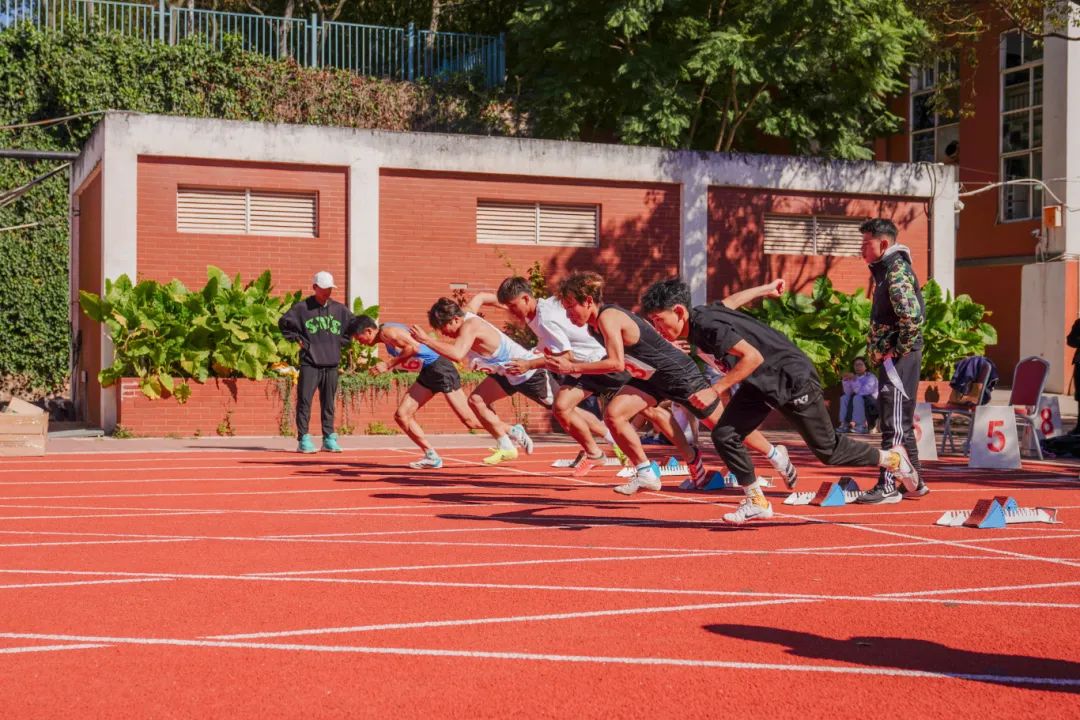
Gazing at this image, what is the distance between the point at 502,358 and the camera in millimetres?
13648

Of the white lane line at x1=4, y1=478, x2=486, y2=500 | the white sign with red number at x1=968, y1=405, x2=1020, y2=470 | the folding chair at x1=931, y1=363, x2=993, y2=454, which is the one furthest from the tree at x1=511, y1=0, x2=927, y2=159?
the white lane line at x1=4, y1=478, x2=486, y2=500

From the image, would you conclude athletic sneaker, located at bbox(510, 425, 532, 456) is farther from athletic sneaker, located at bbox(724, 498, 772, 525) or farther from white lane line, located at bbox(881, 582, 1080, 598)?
white lane line, located at bbox(881, 582, 1080, 598)

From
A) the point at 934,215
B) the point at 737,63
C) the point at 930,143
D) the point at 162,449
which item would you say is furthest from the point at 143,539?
the point at 930,143

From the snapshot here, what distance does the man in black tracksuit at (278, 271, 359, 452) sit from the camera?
1691 cm

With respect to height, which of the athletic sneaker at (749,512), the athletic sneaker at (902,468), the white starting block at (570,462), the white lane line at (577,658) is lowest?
the white starting block at (570,462)

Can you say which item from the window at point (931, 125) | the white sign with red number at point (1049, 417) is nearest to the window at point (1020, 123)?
the window at point (931, 125)

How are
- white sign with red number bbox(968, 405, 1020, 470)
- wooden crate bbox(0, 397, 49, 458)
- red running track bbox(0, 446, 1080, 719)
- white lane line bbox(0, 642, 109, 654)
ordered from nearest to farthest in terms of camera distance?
red running track bbox(0, 446, 1080, 719) → white lane line bbox(0, 642, 109, 654) → white sign with red number bbox(968, 405, 1020, 470) → wooden crate bbox(0, 397, 49, 458)

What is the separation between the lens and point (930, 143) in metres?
40.0

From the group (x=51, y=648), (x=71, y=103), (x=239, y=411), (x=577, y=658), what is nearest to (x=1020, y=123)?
(x=71, y=103)

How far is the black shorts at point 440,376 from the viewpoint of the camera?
563 inches

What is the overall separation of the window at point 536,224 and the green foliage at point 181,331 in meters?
4.33

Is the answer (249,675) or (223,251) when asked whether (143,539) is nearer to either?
(249,675)

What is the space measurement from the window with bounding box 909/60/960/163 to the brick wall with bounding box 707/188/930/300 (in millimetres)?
13710

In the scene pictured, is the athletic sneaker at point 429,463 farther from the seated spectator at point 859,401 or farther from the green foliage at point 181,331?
the seated spectator at point 859,401
